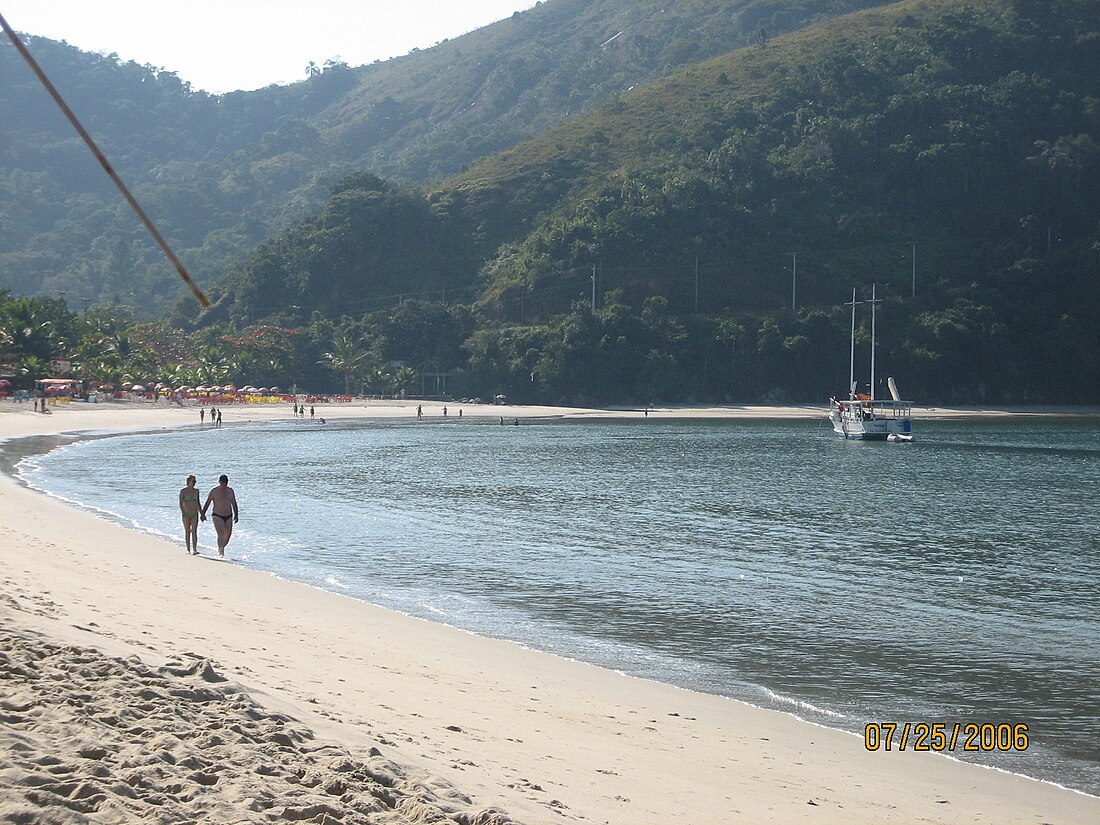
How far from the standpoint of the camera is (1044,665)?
14.7m

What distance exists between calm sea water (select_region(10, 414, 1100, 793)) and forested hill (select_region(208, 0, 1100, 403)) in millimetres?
56044

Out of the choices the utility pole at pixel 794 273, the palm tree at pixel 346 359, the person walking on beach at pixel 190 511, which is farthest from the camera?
the utility pole at pixel 794 273

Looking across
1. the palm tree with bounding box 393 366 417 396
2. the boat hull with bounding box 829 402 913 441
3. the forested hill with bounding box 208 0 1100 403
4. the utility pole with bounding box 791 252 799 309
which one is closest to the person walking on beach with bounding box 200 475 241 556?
the boat hull with bounding box 829 402 913 441

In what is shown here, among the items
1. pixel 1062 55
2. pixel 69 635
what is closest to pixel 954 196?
pixel 1062 55

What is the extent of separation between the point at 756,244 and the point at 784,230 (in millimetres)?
4197

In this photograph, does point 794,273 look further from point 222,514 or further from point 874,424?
point 222,514

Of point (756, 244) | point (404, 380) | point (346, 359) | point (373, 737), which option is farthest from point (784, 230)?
point (373, 737)

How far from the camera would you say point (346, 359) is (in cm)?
11869

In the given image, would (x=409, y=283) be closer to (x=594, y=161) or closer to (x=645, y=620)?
(x=594, y=161)

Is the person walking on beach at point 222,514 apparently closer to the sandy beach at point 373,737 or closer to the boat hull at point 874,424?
the sandy beach at point 373,737

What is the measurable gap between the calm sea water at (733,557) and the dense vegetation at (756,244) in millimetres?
55956

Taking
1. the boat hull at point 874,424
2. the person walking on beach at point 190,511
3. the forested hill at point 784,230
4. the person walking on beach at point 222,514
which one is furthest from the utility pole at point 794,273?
the person walking on beach at point 190,511

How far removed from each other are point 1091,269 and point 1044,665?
122 m

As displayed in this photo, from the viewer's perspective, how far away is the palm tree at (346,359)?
118875 millimetres
